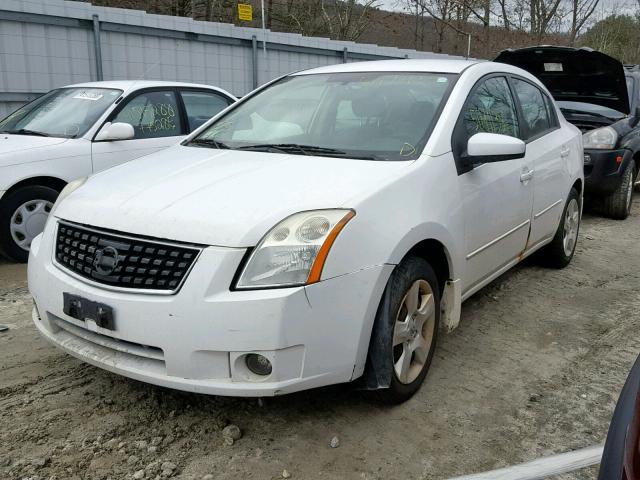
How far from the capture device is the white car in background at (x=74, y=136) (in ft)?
16.3

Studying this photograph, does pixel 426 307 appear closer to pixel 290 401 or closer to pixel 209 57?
pixel 290 401

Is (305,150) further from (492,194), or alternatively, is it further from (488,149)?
(492,194)

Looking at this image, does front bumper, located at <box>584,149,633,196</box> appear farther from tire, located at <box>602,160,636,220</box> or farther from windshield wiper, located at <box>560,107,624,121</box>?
windshield wiper, located at <box>560,107,624,121</box>

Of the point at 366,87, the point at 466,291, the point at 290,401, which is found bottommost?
the point at 290,401

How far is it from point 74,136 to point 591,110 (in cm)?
582

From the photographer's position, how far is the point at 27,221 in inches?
198

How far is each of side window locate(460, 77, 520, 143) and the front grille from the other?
1704mm

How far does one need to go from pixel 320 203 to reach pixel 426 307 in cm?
85

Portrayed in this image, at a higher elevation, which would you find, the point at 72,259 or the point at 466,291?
the point at 72,259

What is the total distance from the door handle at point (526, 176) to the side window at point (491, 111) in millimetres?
282

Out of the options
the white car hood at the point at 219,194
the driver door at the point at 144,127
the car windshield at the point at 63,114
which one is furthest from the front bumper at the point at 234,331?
the car windshield at the point at 63,114

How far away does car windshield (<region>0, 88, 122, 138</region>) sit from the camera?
5438 mm

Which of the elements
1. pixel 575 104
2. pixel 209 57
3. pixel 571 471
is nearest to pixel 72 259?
pixel 571 471

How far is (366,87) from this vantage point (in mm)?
3559
